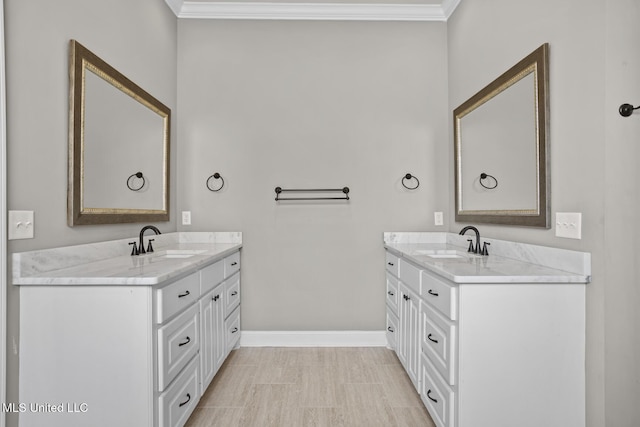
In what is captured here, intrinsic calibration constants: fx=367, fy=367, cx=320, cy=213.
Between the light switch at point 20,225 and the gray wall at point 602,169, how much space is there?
2306 millimetres

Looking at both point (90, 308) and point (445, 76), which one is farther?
point (445, 76)

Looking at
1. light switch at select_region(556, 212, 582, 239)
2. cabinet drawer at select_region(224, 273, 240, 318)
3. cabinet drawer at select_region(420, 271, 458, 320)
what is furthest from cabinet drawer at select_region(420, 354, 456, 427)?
cabinet drawer at select_region(224, 273, 240, 318)

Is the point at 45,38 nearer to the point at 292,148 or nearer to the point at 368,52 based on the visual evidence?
the point at 292,148

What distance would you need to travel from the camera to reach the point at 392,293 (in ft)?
9.14

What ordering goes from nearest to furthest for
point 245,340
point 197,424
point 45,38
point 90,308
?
1. point 90,308
2. point 45,38
3. point 197,424
4. point 245,340

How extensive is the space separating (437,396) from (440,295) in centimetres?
50

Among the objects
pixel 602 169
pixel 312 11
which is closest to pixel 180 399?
pixel 602 169

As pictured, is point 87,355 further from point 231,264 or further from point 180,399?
point 231,264

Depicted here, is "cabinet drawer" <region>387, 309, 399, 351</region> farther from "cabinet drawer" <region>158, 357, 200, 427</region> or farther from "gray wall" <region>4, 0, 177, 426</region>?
Answer: "gray wall" <region>4, 0, 177, 426</region>

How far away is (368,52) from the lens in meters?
3.08

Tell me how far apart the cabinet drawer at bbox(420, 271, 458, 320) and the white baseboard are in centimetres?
117

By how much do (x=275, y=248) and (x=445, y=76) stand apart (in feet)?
6.65

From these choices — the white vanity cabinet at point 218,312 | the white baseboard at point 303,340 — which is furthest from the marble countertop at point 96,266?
the white baseboard at point 303,340

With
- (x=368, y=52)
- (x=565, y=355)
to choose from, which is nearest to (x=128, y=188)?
(x=368, y=52)
